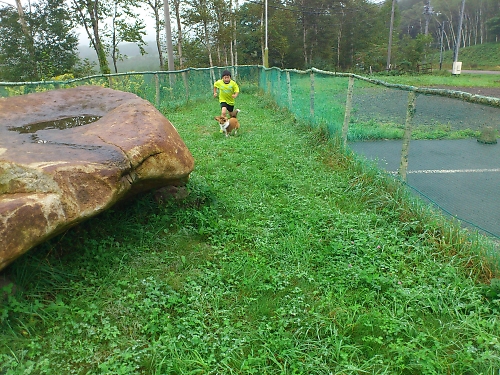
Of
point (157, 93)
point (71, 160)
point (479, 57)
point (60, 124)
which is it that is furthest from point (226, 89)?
point (479, 57)

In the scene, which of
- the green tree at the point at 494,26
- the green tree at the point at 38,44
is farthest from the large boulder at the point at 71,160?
the green tree at the point at 494,26

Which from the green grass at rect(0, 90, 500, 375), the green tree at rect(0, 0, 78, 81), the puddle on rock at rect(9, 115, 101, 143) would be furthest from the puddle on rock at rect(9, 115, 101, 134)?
the green tree at rect(0, 0, 78, 81)

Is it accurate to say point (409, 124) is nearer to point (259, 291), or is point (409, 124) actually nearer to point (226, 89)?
point (259, 291)

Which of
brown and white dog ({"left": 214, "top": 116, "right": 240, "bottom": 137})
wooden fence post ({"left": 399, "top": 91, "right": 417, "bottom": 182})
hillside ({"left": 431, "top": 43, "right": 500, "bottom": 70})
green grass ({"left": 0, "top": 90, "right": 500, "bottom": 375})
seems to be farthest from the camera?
hillside ({"left": 431, "top": 43, "right": 500, "bottom": 70})

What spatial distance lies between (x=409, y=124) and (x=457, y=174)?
1.48 metres

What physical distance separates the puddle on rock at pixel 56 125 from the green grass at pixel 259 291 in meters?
0.99

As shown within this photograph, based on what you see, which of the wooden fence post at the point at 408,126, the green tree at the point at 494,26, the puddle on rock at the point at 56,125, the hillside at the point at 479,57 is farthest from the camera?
the green tree at the point at 494,26

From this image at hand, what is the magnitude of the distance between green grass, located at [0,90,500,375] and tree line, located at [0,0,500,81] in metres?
14.1

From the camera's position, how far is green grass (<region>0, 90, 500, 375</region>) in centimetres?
228

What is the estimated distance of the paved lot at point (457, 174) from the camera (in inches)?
149

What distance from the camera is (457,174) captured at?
→ 16.4ft

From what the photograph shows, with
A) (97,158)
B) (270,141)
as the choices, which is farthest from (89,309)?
(270,141)

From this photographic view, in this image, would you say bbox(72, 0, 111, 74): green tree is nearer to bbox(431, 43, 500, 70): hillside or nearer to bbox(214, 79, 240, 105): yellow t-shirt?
bbox(214, 79, 240, 105): yellow t-shirt

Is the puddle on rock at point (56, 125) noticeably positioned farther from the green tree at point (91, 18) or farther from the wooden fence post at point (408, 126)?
the green tree at point (91, 18)
